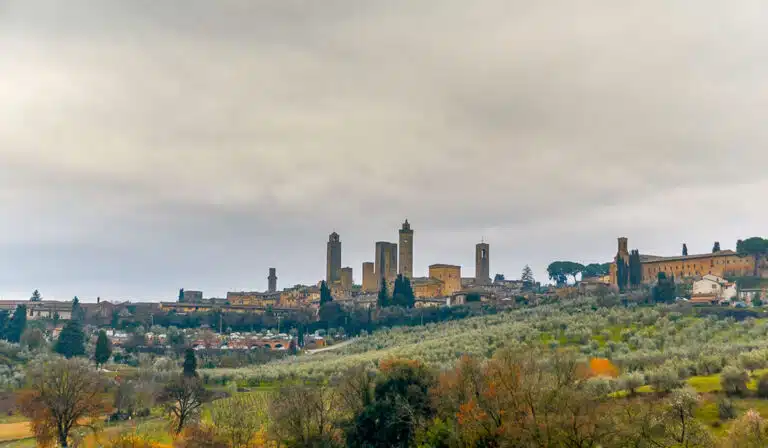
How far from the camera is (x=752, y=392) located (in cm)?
4569

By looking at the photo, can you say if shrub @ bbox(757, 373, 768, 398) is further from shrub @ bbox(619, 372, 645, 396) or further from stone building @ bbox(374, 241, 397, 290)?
stone building @ bbox(374, 241, 397, 290)

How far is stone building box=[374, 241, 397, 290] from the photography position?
19688cm

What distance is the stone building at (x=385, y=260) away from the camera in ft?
646

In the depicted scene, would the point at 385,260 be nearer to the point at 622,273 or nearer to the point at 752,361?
the point at 622,273

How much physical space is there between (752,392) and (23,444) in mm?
44642

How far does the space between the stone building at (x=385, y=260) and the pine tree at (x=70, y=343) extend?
338 feet

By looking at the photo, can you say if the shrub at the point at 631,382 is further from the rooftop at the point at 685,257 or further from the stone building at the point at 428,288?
the stone building at the point at 428,288

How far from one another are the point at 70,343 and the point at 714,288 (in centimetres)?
8754

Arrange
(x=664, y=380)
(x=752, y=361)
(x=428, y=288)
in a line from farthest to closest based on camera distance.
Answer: (x=428, y=288), (x=752, y=361), (x=664, y=380)

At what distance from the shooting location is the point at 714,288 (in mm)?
119125

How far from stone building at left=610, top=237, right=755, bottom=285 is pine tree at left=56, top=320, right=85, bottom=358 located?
284ft

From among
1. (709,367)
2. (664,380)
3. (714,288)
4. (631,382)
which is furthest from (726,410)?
(714,288)

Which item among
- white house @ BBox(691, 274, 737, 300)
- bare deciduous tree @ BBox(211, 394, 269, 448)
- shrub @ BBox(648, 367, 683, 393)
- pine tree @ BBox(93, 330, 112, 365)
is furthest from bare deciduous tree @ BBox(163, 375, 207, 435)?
white house @ BBox(691, 274, 737, 300)

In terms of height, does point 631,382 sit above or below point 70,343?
above
